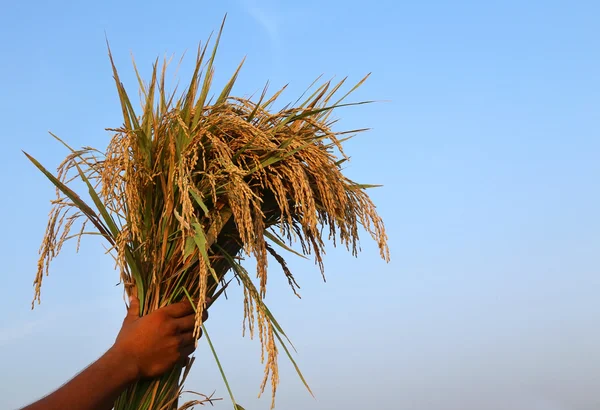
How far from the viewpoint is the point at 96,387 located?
3.01 meters

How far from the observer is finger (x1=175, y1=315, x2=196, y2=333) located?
10.5ft

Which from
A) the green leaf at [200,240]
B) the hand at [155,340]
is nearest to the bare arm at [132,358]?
the hand at [155,340]

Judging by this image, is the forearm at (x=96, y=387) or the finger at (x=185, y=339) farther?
the finger at (x=185, y=339)

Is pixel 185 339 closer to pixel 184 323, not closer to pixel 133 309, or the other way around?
pixel 184 323

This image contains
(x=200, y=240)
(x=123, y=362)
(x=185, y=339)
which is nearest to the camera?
(x=200, y=240)

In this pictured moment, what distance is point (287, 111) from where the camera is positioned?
3.60 metres

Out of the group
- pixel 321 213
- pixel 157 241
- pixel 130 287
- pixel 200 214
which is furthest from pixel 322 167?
pixel 130 287

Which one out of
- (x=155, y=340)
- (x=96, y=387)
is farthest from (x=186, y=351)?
(x=96, y=387)

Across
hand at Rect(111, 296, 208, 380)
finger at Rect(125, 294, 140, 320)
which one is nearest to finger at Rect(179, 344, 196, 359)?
hand at Rect(111, 296, 208, 380)

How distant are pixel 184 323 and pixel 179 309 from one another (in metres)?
0.06

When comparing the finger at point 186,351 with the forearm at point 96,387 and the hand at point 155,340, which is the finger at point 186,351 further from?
the forearm at point 96,387

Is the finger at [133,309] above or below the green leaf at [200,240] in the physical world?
below

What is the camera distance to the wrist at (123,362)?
308 cm

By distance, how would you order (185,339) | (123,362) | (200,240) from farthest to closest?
1. (185,339)
2. (123,362)
3. (200,240)
